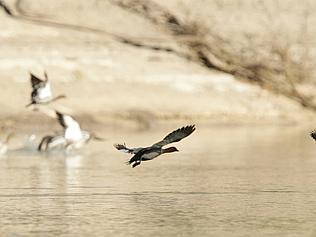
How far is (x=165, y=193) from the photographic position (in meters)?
9.42

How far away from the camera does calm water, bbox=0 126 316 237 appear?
7766 millimetres

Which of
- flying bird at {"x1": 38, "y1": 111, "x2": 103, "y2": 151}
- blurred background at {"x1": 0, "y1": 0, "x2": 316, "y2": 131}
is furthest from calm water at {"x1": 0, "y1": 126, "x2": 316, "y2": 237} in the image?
blurred background at {"x1": 0, "y1": 0, "x2": 316, "y2": 131}

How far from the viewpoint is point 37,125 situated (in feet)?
54.5

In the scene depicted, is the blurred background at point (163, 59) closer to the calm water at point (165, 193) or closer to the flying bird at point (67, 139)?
the flying bird at point (67, 139)

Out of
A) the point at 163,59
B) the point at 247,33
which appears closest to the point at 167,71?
the point at 163,59

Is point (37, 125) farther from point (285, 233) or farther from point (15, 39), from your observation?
point (285, 233)

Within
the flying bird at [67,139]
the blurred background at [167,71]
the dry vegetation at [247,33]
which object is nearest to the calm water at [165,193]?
the flying bird at [67,139]

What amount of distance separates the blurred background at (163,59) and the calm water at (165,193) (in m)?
3.32

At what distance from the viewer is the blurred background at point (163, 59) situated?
56.3 ft

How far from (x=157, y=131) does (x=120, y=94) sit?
923mm

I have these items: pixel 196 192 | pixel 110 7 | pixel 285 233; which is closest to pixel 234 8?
pixel 110 7

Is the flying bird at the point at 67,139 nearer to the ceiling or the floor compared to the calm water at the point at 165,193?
nearer to the ceiling

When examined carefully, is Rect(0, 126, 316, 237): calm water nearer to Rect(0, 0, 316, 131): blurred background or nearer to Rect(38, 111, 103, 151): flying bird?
Rect(38, 111, 103, 151): flying bird

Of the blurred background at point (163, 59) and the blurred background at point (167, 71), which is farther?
the blurred background at point (163, 59)
